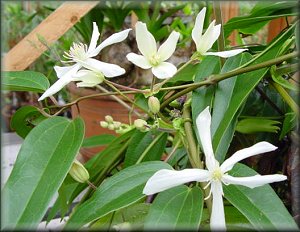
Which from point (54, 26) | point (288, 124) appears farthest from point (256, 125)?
point (54, 26)

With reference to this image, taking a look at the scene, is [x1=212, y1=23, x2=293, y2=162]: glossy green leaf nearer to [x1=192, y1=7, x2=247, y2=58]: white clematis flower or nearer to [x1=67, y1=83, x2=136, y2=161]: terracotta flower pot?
[x1=192, y1=7, x2=247, y2=58]: white clematis flower

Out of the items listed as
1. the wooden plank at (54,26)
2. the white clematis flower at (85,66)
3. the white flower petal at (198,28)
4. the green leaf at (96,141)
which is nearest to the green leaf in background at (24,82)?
the white clematis flower at (85,66)

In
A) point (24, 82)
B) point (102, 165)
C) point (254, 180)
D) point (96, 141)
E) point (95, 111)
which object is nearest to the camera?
point (254, 180)

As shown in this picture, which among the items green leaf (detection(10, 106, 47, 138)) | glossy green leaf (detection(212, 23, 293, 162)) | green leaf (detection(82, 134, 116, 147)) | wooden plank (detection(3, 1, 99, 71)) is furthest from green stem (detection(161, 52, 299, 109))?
wooden plank (detection(3, 1, 99, 71))

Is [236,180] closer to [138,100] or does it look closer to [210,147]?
[210,147]

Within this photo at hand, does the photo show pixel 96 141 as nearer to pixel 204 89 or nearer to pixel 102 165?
pixel 102 165

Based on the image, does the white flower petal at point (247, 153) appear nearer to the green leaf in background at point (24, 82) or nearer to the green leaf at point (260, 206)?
the green leaf at point (260, 206)
